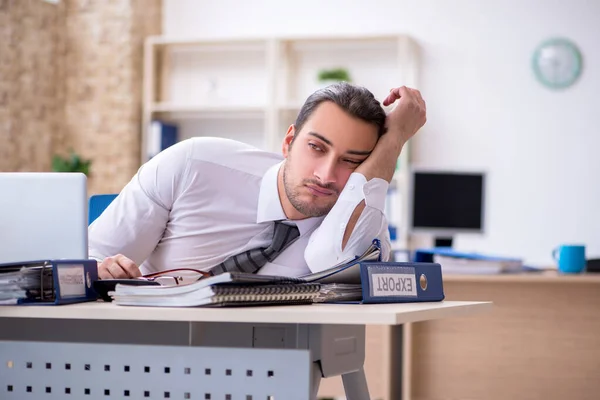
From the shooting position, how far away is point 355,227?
1978 millimetres

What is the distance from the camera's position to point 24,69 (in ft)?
18.5

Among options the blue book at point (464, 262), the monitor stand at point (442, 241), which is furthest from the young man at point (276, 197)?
the monitor stand at point (442, 241)

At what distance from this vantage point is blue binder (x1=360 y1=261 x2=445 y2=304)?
1.52 metres

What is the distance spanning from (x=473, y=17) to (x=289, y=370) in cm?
474

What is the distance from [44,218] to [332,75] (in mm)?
4235

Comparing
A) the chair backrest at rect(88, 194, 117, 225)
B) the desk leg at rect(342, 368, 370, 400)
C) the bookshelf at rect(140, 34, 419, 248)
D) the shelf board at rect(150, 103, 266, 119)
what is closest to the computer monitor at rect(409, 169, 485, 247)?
the bookshelf at rect(140, 34, 419, 248)

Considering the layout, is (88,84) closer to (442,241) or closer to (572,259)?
(442,241)

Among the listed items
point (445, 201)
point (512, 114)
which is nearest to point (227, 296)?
point (445, 201)

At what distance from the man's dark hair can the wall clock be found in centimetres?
382

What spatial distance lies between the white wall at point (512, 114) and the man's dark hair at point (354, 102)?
3716 millimetres

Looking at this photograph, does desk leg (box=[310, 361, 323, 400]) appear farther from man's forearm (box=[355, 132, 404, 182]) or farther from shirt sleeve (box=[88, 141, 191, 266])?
shirt sleeve (box=[88, 141, 191, 266])

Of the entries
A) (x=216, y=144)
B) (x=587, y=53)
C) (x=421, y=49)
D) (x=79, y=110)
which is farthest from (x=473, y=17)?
(x=216, y=144)

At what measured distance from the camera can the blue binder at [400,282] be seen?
4.99 ft

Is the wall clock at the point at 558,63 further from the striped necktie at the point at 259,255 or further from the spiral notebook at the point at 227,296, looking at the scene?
the spiral notebook at the point at 227,296
